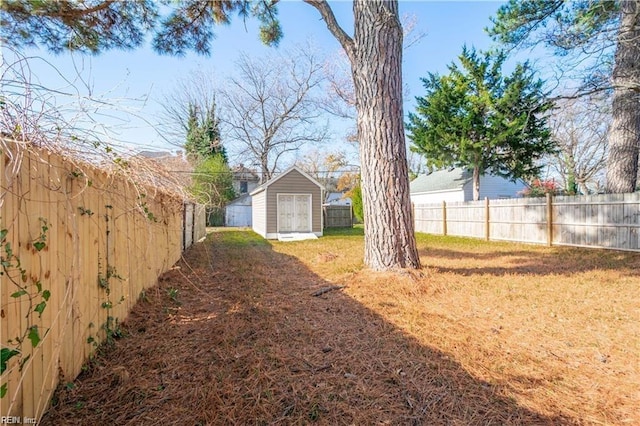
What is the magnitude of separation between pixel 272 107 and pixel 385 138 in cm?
2016

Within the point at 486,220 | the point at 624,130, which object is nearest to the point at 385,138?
the point at 624,130

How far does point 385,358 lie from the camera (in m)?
2.57

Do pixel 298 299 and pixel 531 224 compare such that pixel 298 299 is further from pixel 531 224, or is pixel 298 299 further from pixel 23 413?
pixel 531 224

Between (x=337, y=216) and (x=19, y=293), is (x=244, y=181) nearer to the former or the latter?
(x=337, y=216)

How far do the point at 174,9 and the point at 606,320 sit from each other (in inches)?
289

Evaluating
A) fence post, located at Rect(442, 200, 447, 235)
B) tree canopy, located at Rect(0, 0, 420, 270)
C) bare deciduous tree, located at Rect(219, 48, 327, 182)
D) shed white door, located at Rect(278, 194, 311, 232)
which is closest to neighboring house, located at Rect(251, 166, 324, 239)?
shed white door, located at Rect(278, 194, 311, 232)

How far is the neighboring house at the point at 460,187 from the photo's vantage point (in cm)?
1898

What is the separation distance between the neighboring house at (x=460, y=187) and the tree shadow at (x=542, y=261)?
10.6 metres

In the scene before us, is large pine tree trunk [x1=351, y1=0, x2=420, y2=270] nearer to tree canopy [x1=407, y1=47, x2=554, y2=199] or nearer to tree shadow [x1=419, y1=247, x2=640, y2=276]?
tree shadow [x1=419, y1=247, x2=640, y2=276]

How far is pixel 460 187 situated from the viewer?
19016 millimetres

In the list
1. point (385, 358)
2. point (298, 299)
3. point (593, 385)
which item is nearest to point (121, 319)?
point (298, 299)

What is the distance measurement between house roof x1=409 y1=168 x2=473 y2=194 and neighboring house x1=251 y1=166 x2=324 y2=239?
21.1 ft

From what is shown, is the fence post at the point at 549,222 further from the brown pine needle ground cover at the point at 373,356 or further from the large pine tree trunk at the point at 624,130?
the brown pine needle ground cover at the point at 373,356

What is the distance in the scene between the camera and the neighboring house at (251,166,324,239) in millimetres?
13469
